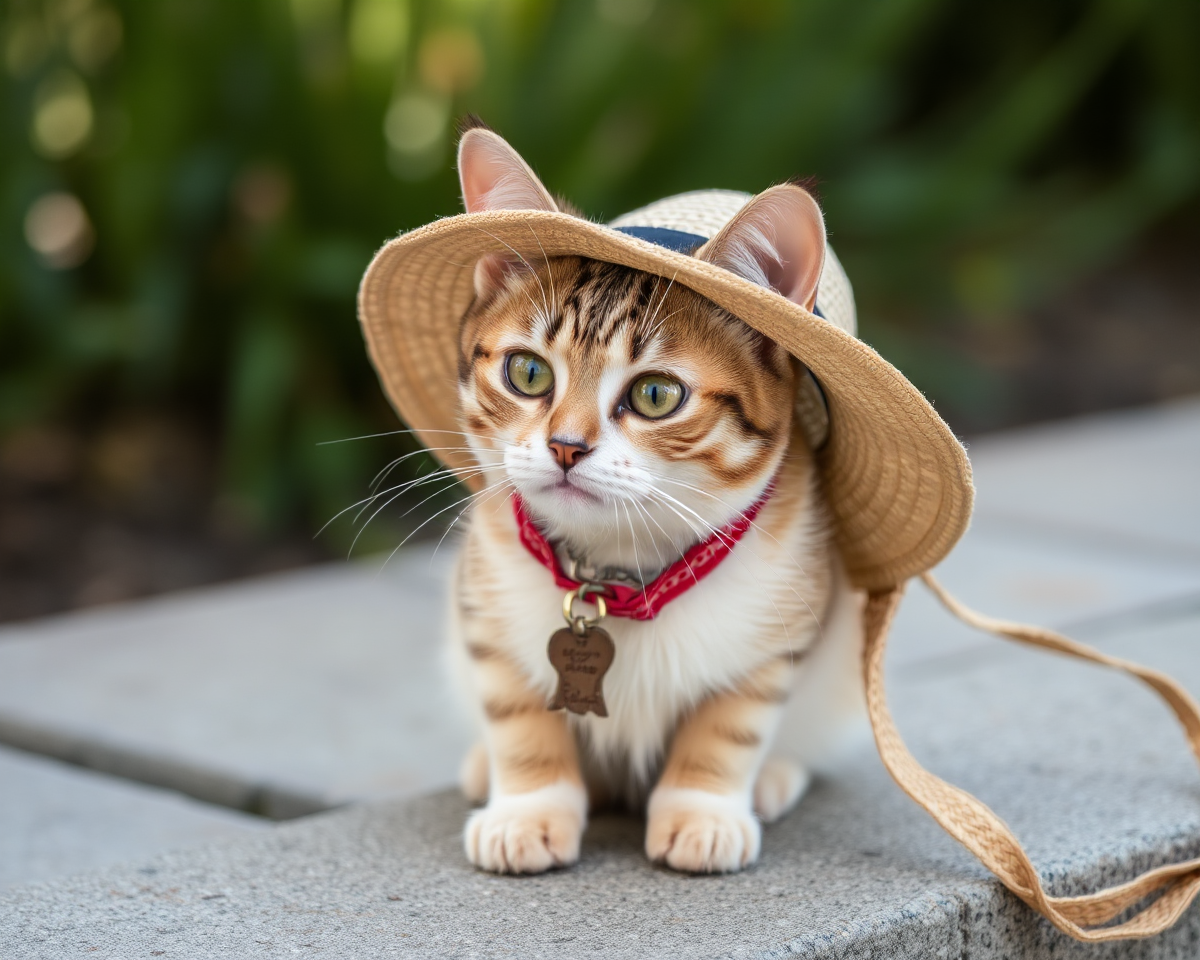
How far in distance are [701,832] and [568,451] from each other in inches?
19.2

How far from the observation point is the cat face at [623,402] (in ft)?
4.67

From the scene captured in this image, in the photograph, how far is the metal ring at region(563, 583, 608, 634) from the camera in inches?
61.2

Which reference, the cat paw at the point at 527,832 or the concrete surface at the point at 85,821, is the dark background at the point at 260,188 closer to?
the concrete surface at the point at 85,821

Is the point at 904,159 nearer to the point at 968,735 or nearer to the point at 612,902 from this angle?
the point at 968,735

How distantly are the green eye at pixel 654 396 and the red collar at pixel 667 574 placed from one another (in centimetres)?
17

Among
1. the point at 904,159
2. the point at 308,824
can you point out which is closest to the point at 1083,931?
the point at 308,824

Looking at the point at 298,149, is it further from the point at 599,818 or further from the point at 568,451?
the point at 568,451

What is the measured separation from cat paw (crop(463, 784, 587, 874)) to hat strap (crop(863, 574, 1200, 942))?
0.38 metres

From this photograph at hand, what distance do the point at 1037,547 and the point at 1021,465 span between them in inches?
31.4

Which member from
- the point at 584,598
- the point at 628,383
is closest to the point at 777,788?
the point at 584,598

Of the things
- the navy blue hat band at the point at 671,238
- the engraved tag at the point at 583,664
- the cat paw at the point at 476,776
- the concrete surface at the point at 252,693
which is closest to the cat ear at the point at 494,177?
the navy blue hat band at the point at 671,238

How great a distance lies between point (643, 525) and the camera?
5.03 ft

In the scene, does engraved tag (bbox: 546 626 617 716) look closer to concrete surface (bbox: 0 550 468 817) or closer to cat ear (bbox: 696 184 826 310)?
cat ear (bbox: 696 184 826 310)

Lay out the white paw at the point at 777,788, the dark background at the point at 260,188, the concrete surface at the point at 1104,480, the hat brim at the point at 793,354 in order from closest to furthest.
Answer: the hat brim at the point at 793,354
the white paw at the point at 777,788
the concrete surface at the point at 1104,480
the dark background at the point at 260,188
